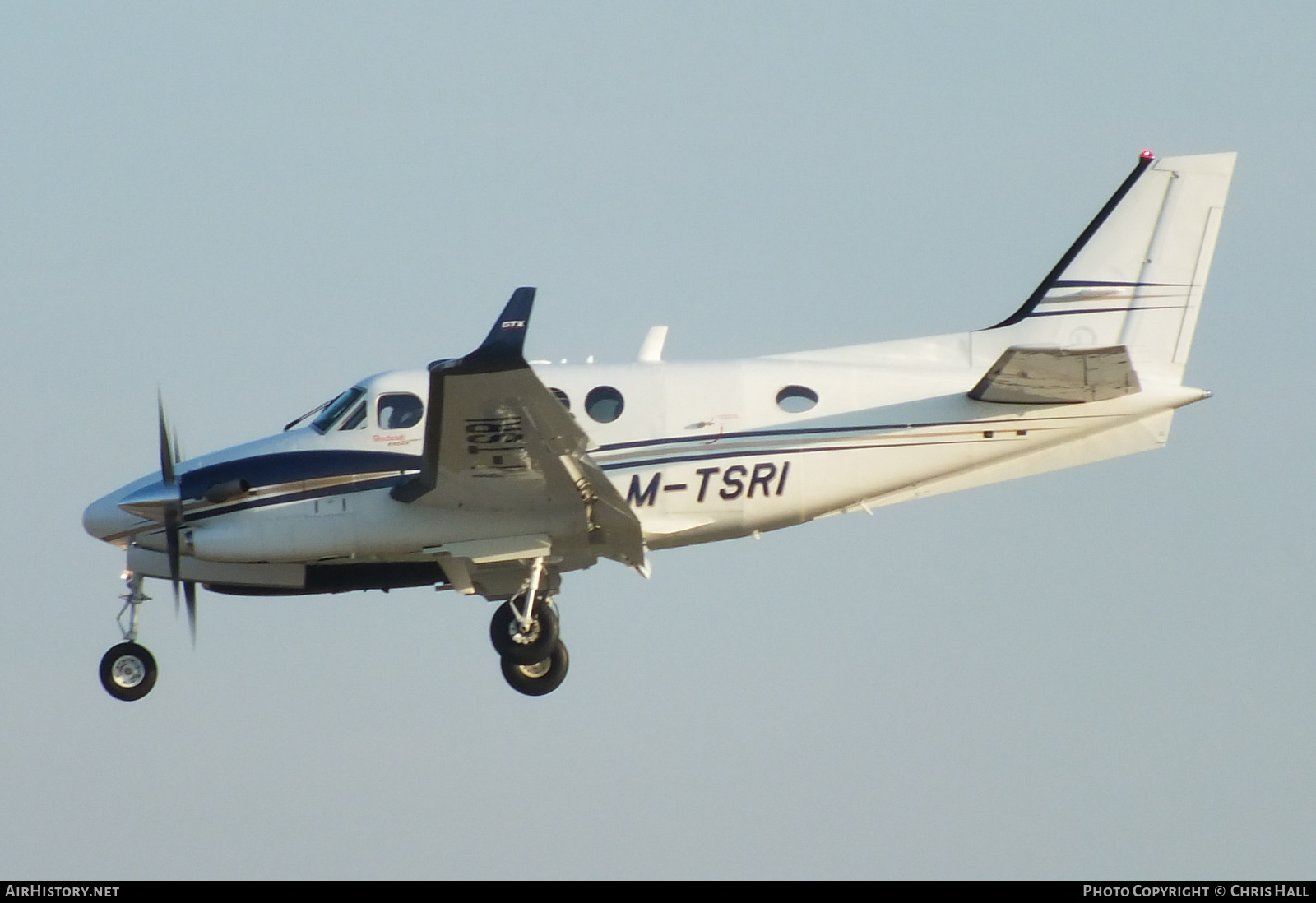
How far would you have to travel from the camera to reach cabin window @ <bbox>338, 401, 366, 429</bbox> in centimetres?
2084

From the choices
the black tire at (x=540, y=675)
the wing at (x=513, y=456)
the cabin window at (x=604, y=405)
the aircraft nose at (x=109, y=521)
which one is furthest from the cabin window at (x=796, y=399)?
the aircraft nose at (x=109, y=521)

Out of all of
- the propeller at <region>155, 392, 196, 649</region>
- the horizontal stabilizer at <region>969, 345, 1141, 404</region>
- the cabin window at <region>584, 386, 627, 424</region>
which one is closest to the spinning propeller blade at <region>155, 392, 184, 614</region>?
the propeller at <region>155, 392, 196, 649</region>

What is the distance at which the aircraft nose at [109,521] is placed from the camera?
69.8 ft

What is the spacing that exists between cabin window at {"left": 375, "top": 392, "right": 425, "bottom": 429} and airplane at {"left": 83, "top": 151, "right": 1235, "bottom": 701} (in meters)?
0.02

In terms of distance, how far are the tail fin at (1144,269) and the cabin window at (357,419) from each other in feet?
25.8

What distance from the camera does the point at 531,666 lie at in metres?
21.6

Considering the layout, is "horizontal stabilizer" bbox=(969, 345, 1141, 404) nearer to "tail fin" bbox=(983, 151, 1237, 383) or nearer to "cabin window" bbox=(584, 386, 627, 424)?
"tail fin" bbox=(983, 151, 1237, 383)

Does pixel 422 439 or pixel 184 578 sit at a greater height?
pixel 422 439

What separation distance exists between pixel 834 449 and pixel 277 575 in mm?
6975

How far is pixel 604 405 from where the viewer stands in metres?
20.7

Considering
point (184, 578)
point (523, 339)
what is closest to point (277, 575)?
point (184, 578)

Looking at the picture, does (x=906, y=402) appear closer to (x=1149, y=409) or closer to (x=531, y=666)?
(x=1149, y=409)

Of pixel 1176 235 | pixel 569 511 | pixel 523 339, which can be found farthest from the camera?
pixel 1176 235

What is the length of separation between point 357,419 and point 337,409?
12.3 inches
